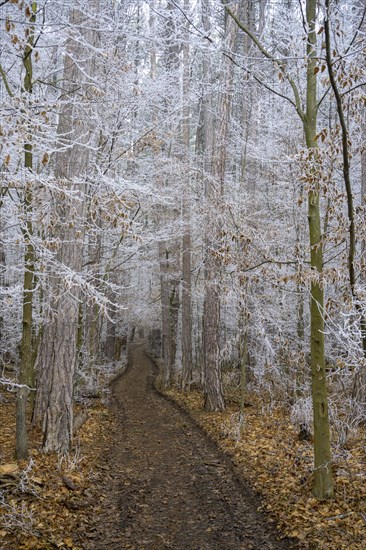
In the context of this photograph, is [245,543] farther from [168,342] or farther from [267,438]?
[168,342]

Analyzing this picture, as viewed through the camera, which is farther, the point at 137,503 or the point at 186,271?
the point at 186,271

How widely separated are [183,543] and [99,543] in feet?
2.99

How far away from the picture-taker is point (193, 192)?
550 inches

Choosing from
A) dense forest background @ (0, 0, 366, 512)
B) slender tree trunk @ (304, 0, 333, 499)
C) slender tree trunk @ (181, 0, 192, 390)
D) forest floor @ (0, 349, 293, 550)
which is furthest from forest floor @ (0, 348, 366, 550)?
slender tree trunk @ (181, 0, 192, 390)

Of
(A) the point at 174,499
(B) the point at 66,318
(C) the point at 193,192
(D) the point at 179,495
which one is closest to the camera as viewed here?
(A) the point at 174,499

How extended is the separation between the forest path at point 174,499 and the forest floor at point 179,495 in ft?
0.05

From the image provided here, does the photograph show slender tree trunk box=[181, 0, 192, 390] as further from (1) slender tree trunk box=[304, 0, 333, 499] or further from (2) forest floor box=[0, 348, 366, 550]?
(1) slender tree trunk box=[304, 0, 333, 499]

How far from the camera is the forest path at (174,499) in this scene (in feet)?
15.9

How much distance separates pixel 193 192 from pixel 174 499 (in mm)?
9807

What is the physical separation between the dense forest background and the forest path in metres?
1.04

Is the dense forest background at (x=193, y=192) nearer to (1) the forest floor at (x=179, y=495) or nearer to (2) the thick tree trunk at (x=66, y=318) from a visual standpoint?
(2) the thick tree trunk at (x=66, y=318)

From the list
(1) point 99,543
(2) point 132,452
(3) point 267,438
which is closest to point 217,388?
(3) point 267,438

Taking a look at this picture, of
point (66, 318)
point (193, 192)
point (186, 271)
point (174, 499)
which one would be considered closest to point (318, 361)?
point (174, 499)

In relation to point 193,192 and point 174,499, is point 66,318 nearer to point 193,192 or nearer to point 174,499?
point 174,499
